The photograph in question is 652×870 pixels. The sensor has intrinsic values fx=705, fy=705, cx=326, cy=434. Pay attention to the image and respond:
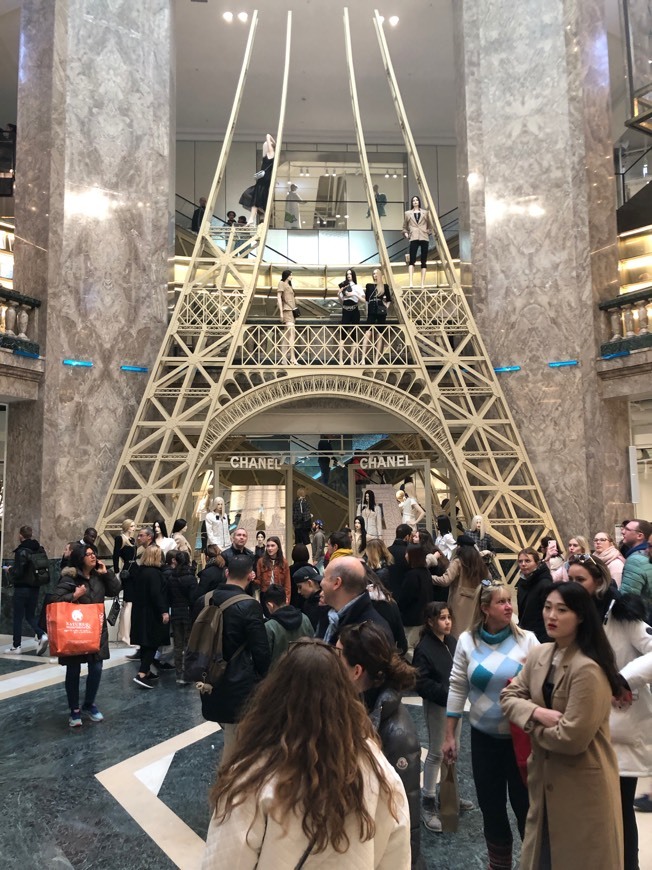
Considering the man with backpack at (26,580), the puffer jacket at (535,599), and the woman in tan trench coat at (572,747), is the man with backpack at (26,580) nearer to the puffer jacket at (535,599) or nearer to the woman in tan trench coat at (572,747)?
the puffer jacket at (535,599)

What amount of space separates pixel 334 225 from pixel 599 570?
17.7 meters

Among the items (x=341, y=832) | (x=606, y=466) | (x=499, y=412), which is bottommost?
(x=341, y=832)

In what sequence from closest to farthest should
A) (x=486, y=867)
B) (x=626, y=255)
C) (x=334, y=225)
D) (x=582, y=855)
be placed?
(x=582, y=855), (x=486, y=867), (x=626, y=255), (x=334, y=225)

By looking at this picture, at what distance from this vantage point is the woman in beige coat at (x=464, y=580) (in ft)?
17.1

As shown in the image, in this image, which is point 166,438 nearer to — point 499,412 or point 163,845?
point 499,412

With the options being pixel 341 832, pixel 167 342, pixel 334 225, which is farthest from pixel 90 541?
pixel 334 225

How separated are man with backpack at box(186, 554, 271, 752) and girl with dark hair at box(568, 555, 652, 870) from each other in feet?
5.84

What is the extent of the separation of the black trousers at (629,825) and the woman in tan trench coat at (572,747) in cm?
57

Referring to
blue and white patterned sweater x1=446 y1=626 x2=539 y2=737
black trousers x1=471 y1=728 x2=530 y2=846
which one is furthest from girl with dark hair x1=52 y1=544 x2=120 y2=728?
black trousers x1=471 y1=728 x2=530 y2=846

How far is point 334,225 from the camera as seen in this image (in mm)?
19859

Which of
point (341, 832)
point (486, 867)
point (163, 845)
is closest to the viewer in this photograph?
point (341, 832)

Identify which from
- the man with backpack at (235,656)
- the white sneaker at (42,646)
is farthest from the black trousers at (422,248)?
the man with backpack at (235,656)

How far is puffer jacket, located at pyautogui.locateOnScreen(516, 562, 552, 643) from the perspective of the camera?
5.21m

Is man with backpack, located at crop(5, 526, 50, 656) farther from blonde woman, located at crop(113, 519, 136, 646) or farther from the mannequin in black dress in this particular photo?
the mannequin in black dress
